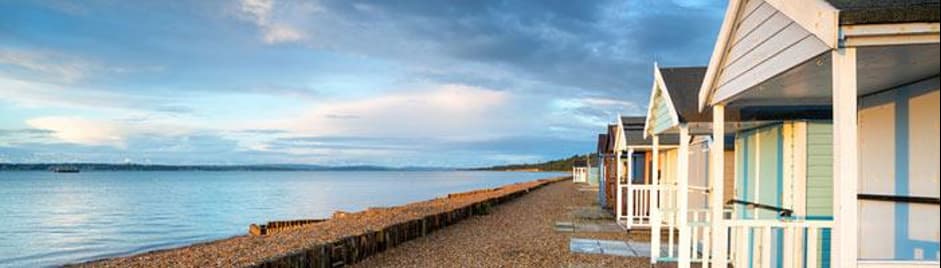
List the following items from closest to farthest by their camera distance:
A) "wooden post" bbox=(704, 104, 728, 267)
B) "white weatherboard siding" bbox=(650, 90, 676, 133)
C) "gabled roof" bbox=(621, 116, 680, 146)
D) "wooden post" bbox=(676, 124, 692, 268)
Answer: "wooden post" bbox=(704, 104, 728, 267)
"wooden post" bbox=(676, 124, 692, 268)
"white weatherboard siding" bbox=(650, 90, 676, 133)
"gabled roof" bbox=(621, 116, 680, 146)

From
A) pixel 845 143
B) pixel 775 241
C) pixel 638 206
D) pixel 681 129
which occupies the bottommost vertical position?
pixel 638 206

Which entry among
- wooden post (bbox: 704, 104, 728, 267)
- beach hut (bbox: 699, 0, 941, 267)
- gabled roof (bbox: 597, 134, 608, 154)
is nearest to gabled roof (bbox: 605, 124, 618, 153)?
gabled roof (bbox: 597, 134, 608, 154)

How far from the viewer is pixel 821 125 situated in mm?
8148

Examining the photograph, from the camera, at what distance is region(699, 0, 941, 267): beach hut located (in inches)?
164

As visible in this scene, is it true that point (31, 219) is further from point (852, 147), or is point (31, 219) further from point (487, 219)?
point (852, 147)

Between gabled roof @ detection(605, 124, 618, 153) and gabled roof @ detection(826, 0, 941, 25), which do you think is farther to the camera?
gabled roof @ detection(605, 124, 618, 153)

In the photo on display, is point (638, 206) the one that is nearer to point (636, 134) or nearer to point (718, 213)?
point (636, 134)

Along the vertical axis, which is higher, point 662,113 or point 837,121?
point 662,113

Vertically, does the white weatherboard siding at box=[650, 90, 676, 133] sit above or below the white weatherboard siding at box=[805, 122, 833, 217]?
above

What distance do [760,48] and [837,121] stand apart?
146 centimetres

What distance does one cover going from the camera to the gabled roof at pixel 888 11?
3928 millimetres

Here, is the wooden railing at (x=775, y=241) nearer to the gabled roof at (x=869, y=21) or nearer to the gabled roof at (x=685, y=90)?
the gabled roof at (x=685, y=90)

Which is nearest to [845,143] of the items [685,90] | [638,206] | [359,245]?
[685,90]

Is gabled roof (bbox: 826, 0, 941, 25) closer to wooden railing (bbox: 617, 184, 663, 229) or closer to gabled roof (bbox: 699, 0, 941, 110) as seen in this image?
gabled roof (bbox: 699, 0, 941, 110)
